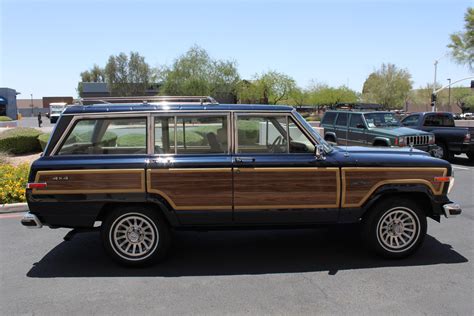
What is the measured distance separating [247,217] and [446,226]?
11.9ft

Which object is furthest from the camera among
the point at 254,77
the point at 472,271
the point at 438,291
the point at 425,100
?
the point at 425,100

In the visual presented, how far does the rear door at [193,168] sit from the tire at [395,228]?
1.76 metres

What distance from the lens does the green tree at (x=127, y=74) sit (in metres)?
65.2

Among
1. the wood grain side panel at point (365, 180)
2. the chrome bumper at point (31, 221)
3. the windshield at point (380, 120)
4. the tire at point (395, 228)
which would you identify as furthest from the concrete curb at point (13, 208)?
the windshield at point (380, 120)

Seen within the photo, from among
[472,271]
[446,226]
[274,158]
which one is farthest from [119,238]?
[446,226]

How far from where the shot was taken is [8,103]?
6175cm

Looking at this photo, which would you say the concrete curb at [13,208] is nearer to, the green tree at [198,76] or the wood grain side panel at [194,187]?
the wood grain side panel at [194,187]

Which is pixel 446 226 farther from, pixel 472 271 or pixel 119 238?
pixel 119 238


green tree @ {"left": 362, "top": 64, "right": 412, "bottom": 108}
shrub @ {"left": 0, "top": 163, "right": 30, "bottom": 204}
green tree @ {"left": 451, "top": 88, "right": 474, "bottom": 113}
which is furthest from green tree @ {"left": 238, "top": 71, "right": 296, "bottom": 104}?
green tree @ {"left": 451, "top": 88, "right": 474, "bottom": 113}

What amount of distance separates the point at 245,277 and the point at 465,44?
34175mm

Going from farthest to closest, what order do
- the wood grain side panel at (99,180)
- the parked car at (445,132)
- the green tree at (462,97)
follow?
the green tree at (462,97), the parked car at (445,132), the wood grain side panel at (99,180)

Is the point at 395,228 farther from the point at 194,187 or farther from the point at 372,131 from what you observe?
the point at 372,131

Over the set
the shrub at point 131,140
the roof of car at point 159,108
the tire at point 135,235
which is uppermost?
the roof of car at point 159,108

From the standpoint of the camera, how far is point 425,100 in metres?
77.4
